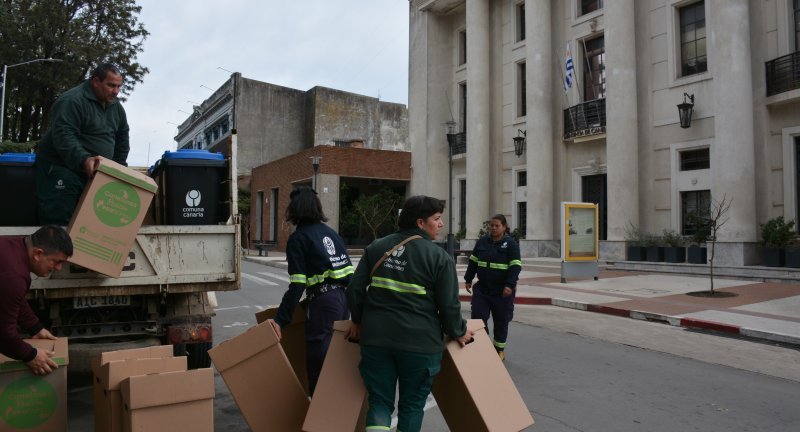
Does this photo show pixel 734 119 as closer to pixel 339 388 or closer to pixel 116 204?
pixel 339 388

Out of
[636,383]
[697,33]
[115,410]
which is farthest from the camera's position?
[697,33]

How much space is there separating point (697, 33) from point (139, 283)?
66.2ft

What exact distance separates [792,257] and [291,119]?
36.9 metres

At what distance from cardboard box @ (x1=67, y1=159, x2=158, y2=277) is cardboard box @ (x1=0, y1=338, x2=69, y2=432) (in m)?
A: 0.77

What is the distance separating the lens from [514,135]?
84.1 feet

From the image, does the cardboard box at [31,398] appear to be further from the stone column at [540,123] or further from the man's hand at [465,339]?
the stone column at [540,123]

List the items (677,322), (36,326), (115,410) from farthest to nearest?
(677,322) < (36,326) < (115,410)

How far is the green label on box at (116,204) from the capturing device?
3.98 meters

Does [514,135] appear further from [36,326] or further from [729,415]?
[36,326]

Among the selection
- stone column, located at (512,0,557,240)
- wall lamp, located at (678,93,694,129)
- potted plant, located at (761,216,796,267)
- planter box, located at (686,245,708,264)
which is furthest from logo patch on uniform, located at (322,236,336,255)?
stone column, located at (512,0,557,240)

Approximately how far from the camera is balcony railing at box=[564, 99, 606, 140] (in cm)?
2141

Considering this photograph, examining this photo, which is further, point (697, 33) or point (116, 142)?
point (697, 33)

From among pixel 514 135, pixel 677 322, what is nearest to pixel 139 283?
pixel 677 322

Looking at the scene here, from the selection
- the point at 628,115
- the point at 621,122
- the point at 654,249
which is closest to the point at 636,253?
the point at 654,249
